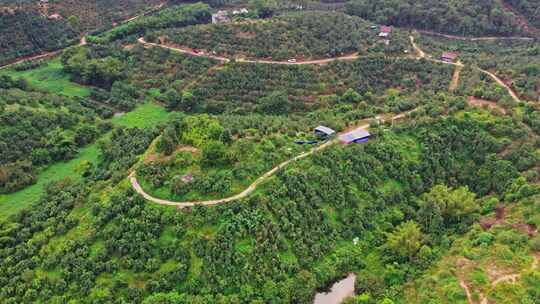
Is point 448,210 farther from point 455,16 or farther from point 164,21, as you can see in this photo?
point 164,21

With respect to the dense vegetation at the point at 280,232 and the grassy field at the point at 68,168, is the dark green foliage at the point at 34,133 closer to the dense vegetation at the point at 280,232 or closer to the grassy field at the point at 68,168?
the grassy field at the point at 68,168

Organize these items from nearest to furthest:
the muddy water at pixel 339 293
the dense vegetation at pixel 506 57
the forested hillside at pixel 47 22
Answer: the muddy water at pixel 339 293 → the dense vegetation at pixel 506 57 → the forested hillside at pixel 47 22

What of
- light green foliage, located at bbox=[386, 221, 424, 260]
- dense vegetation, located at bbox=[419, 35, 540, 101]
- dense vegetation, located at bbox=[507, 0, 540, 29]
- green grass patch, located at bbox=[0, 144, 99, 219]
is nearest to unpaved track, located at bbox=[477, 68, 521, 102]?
dense vegetation, located at bbox=[419, 35, 540, 101]

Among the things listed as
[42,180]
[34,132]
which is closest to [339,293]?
[42,180]

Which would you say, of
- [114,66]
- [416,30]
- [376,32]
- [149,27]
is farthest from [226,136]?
[416,30]

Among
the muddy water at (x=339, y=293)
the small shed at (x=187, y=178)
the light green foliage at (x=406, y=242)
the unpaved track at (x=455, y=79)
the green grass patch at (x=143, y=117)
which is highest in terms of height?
the unpaved track at (x=455, y=79)

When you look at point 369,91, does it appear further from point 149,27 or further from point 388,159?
point 149,27

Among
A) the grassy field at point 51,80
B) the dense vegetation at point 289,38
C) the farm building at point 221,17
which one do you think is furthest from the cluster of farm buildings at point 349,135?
the grassy field at point 51,80
